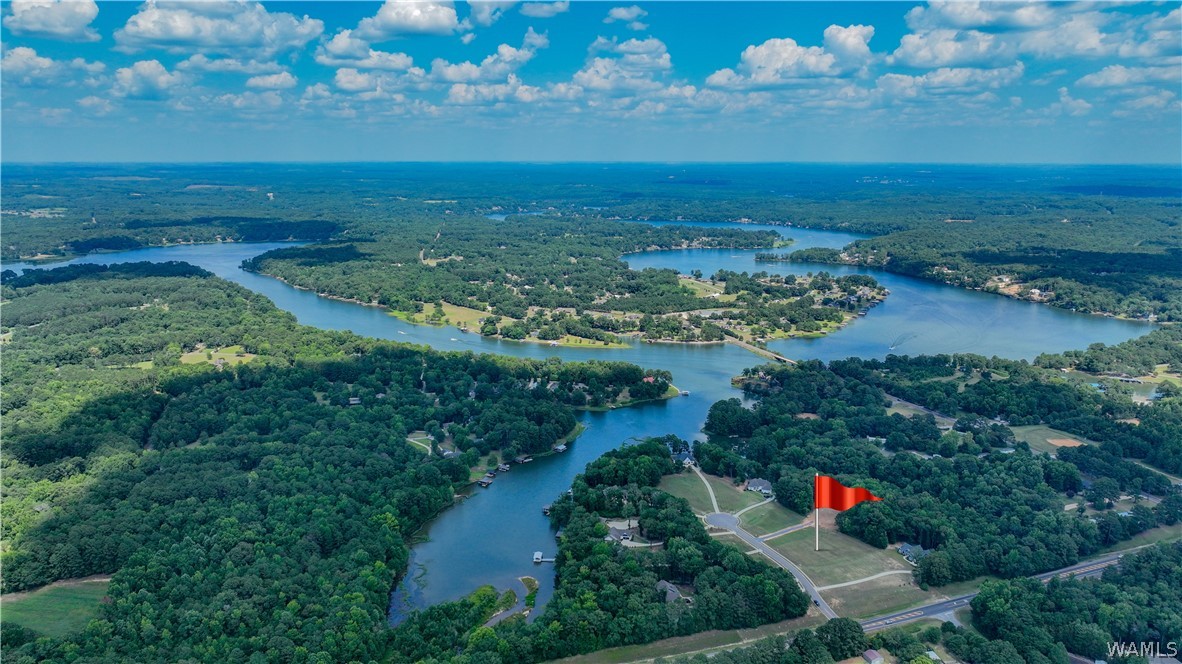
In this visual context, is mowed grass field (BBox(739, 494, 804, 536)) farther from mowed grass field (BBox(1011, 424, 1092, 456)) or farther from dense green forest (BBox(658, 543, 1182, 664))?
mowed grass field (BBox(1011, 424, 1092, 456))

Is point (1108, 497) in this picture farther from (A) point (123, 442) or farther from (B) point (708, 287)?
(B) point (708, 287)

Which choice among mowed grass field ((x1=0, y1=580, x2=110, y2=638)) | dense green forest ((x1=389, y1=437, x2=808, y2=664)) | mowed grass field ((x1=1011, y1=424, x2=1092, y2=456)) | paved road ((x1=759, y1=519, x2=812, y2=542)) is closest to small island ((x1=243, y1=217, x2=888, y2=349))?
mowed grass field ((x1=1011, y1=424, x2=1092, y2=456))

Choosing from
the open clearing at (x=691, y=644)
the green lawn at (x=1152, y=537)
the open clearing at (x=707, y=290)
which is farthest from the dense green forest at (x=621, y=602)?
the open clearing at (x=707, y=290)

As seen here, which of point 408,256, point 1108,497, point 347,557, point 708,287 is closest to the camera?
point 347,557

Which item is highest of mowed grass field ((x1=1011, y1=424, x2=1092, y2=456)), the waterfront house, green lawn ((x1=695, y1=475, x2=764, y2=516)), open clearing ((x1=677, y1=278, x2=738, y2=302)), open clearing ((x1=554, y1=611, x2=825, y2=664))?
open clearing ((x1=677, y1=278, x2=738, y2=302))

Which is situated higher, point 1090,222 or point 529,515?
point 1090,222

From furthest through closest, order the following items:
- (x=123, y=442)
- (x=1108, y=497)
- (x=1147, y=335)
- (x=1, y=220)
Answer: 1. (x=1, y=220)
2. (x=1147, y=335)
3. (x=123, y=442)
4. (x=1108, y=497)

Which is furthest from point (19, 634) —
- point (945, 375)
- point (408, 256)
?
point (408, 256)
